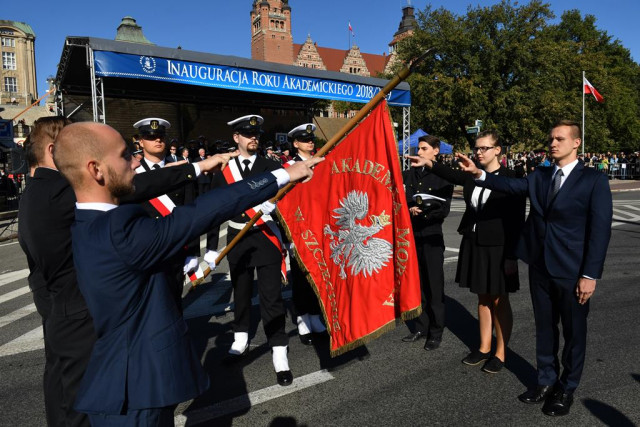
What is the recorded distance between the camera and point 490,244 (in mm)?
4242

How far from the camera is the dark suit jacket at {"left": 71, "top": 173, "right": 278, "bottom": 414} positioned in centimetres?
176

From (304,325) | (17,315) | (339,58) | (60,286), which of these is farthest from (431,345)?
(339,58)

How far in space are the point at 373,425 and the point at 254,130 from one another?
2.68 m

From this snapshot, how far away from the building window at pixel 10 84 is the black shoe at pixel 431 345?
100796 mm

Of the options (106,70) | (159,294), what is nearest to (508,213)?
(159,294)

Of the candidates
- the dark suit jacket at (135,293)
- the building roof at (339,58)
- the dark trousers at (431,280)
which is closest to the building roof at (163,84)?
the dark trousers at (431,280)

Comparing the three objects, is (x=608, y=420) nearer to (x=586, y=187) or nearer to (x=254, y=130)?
(x=586, y=187)

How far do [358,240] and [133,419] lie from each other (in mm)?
2002

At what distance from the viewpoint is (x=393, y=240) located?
3.46m

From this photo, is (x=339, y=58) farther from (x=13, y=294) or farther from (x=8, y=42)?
(x=13, y=294)

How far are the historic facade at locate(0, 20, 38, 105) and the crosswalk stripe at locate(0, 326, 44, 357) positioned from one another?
307ft

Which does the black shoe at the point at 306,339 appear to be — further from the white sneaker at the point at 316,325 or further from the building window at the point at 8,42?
the building window at the point at 8,42

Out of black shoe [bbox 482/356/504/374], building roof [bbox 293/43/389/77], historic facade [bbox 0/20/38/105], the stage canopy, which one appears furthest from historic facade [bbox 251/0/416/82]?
black shoe [bbox 482/356/504/374]

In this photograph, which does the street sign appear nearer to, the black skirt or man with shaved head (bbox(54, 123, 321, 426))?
the black skirt
